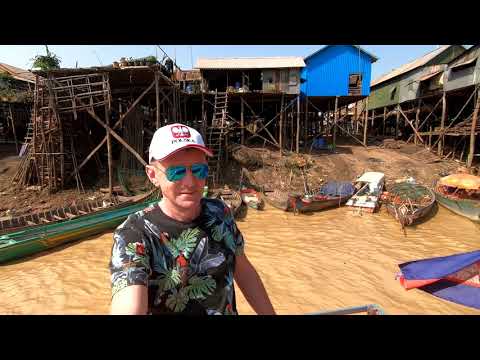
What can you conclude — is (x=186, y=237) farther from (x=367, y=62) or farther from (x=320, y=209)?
(x=367, y=62)

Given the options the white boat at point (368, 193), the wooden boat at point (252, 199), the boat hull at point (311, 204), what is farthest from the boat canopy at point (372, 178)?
the wooden boat at point (252, 199)

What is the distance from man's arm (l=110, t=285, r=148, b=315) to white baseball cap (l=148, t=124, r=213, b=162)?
2.46 feet

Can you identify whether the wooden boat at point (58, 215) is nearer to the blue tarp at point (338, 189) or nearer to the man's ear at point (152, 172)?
the blue tarp at point (338, 189)

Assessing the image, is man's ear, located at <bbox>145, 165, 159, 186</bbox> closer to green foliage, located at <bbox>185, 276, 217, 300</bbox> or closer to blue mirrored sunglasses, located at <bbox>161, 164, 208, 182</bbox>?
blue mirrored sunglasses, located at <bbox>161, 164, 208, 182</bbox>

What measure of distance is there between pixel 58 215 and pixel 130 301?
9525mm

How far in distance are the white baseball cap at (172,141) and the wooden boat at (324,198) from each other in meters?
9.93

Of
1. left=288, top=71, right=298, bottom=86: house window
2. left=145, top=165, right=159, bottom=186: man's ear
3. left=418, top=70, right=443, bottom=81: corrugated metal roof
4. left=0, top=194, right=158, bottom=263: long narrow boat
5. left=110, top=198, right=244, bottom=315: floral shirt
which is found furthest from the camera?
left=418, top=70, right=443, bottom=81: corrugated metal roof

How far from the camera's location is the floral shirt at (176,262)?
1.52 metres

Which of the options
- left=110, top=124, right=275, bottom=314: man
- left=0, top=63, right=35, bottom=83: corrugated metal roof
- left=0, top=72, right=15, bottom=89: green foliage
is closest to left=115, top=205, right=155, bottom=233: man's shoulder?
left=110, top=124, right=275, bottom=314: man

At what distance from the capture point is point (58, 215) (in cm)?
911

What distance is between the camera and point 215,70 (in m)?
18.1

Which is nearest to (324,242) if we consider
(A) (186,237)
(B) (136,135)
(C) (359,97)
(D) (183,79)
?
(A) (186,237)

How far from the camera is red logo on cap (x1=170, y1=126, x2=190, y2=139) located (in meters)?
1.64
